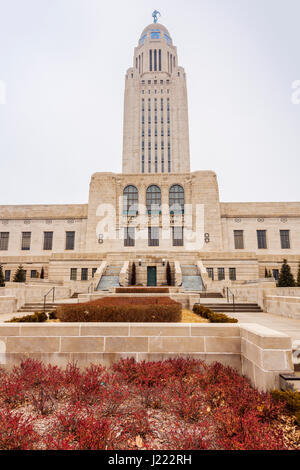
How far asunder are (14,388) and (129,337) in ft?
7.68

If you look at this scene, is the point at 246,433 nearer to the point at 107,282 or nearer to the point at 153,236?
the point at 107,282

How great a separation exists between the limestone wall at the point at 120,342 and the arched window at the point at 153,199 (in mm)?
31832

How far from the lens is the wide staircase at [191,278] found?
79.0 ft

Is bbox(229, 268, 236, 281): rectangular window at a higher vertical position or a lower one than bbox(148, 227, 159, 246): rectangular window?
lower

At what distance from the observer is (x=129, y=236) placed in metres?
36.8

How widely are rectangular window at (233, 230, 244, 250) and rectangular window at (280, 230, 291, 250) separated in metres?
5.19

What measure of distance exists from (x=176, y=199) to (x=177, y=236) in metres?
5.47

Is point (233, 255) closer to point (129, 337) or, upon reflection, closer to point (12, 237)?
point (129, 337)

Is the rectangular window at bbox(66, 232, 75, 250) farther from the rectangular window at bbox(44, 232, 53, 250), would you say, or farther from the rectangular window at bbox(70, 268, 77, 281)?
the rectangular window at bbox(70, 268, 77, 281)

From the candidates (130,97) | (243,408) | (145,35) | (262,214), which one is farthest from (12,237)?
(145,35)

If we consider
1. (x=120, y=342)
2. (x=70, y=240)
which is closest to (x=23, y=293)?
(x=120, y=342)

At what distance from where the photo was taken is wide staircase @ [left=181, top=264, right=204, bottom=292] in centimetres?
2408

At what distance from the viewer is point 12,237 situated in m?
38.7

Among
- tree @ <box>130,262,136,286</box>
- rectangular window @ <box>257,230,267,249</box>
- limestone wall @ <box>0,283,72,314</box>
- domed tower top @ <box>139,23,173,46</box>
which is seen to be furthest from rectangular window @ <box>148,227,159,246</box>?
domed tower top @ <box>139,23,173,46</box>
